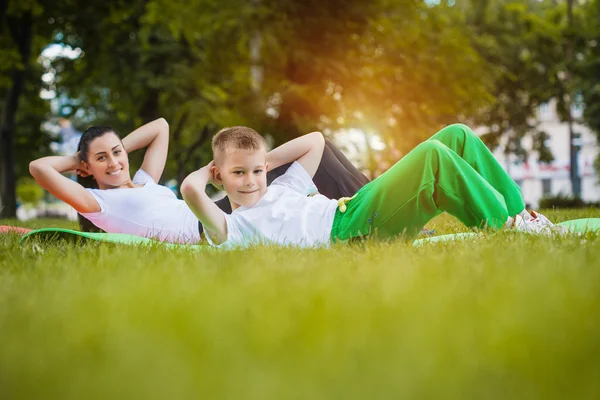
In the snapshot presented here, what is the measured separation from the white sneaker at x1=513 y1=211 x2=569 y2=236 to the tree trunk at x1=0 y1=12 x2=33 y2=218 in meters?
12.9

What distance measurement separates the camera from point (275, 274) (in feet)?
8.59

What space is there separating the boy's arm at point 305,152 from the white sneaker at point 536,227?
57.6 inches

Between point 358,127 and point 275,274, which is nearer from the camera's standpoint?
point 275,274

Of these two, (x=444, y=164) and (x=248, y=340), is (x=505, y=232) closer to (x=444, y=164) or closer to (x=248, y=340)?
(x=444, y=164)

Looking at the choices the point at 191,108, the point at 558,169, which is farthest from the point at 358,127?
the point at 558,169

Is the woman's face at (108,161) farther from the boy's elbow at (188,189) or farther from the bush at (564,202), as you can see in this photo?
the bush at (564,202)

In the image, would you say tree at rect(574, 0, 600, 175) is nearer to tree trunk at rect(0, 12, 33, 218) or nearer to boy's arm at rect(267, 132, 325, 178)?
tree trunk at rect(0, 12, 33, 218)

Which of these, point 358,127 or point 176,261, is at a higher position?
point 358,127

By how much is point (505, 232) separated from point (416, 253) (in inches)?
38.1

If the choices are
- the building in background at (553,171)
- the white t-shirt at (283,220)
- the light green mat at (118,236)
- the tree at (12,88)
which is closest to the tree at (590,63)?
the tree at (12,88)

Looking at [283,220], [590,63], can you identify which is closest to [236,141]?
[283,220]

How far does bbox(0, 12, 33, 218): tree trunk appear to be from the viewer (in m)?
14.6

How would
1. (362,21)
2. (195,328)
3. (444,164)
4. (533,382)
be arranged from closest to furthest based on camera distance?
(533,382) → (195,328) → (444,164) → (362,21)

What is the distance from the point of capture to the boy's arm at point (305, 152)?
15.2ft
